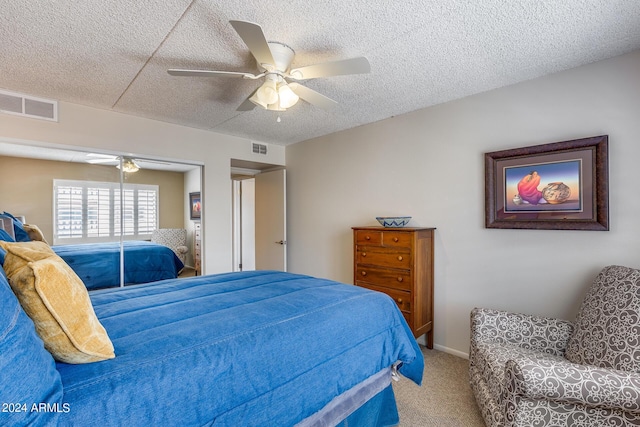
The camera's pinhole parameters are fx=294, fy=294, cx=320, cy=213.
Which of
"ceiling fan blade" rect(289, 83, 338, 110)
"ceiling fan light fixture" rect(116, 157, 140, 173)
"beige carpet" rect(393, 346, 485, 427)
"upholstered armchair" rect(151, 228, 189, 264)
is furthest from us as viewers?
"upholstered armchair" rect(151, 228, 189, 264)

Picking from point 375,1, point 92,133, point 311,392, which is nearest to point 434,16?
point 375,1

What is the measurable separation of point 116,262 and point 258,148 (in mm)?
2318

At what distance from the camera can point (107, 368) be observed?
0.96m

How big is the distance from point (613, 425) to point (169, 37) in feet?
10.5

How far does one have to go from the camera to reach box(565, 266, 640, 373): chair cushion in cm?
158

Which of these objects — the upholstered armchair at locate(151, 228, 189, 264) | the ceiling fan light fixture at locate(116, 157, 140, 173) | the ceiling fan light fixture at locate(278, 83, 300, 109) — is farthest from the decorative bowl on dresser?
the ceiling fan light fixture at locate(116, 157, 140, 173)

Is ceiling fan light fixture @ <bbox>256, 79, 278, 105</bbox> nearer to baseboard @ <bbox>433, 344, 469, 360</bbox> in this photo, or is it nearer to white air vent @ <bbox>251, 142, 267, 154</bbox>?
white air vent @ <bbox>251, 142, 267, 154</bbox>

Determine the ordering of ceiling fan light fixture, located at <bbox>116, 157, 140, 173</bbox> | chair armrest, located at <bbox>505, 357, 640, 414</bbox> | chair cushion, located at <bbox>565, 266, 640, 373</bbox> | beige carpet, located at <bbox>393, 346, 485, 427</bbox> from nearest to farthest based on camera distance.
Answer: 1. chair armrest, located at <bbox>505, 357, 640, 414</bbox>
2. chair cushion, located at <bbox>565, 266, 640, 373</bbox>
3. beige carpet, located at <bbox>393, 346, 485, 427</bbox>
4. ceiling fan light fixture, located at <bbox>116, 157, 140, 173</bbox>

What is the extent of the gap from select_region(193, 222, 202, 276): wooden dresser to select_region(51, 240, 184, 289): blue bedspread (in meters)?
0.18

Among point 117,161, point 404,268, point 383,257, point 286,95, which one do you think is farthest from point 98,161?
point 404,268

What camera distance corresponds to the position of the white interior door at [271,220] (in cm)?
450

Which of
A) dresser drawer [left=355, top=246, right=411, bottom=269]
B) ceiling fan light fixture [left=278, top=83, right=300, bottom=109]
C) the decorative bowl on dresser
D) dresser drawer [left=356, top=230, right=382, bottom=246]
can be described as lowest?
dresser drawer [left=355, top=246, right=411, bottom=269]

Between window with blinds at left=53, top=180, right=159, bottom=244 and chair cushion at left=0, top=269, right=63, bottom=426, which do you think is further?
window with blinds at left=53, top=180, right=159, bottom=244

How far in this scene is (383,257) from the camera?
3.00 meters
